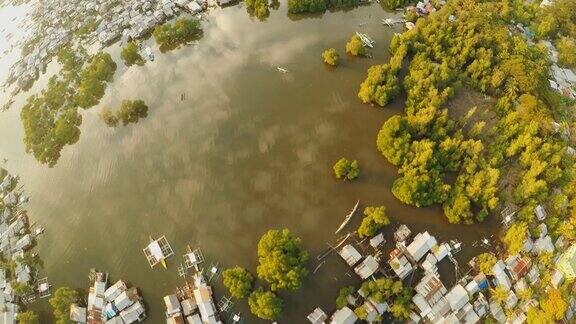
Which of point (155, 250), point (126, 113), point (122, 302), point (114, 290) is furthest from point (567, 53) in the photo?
point (114, 290)

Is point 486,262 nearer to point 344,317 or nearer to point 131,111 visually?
point 344,317

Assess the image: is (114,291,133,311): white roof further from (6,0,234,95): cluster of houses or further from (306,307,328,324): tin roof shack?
(6,0,234,95): cluster of houses

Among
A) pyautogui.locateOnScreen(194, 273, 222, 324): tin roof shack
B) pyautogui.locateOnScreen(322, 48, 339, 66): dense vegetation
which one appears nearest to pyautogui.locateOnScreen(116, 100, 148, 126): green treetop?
pyautogui.locateOnScreen(194, 273, 222, 324): tin roof shack

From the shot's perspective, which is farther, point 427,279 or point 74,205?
point 74,205

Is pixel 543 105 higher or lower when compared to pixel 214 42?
lower

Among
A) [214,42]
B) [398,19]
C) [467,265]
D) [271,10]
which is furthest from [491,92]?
[214,42]

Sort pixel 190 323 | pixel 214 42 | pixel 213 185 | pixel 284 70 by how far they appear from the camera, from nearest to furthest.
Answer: pixel 190 323 < pixel 213 185 < pixel 284 70 < pixel 214 42

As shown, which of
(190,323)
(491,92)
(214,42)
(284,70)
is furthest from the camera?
(214,42)

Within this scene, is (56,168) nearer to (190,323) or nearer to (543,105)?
(190,323)
